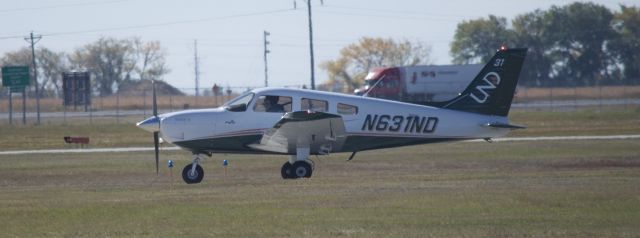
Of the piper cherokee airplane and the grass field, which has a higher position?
the piper cherokee airplane

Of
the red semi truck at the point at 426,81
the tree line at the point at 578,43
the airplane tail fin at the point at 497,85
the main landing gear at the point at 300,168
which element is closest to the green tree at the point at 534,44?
the tree line at the point at 578,43

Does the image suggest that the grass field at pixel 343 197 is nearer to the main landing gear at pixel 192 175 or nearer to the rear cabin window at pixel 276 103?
the main landing gear at pixel 192 175

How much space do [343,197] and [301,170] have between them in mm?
5295

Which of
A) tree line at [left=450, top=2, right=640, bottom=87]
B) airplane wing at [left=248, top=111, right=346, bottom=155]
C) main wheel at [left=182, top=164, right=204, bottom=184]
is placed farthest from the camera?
tree line at [left=450, top=2, right=640, bottom=87]

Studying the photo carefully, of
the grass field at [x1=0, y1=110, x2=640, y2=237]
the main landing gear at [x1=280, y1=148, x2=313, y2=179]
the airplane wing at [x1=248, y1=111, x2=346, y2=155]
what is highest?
the airplane wing at [x1=248, y1=111, x2=346, y2=155]

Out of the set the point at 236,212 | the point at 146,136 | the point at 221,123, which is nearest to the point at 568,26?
the point at 146,136

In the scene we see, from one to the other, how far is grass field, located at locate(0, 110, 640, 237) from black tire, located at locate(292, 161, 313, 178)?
0.33 m

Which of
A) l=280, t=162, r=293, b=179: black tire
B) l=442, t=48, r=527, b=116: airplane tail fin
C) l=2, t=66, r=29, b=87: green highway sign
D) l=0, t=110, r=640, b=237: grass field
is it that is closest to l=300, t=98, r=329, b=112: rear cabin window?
l=280, t=162, r=293, b=179: black tire

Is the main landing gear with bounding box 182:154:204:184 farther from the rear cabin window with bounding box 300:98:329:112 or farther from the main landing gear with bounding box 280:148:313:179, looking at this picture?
the rear cabin window with bounding box 300:98:329:112

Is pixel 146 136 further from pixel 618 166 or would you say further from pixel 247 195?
pixel 247 195

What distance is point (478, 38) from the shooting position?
114 m

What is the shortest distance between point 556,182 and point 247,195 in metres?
5.87

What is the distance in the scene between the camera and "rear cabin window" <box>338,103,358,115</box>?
78.8 feet

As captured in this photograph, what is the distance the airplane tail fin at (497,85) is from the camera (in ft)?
81.1
